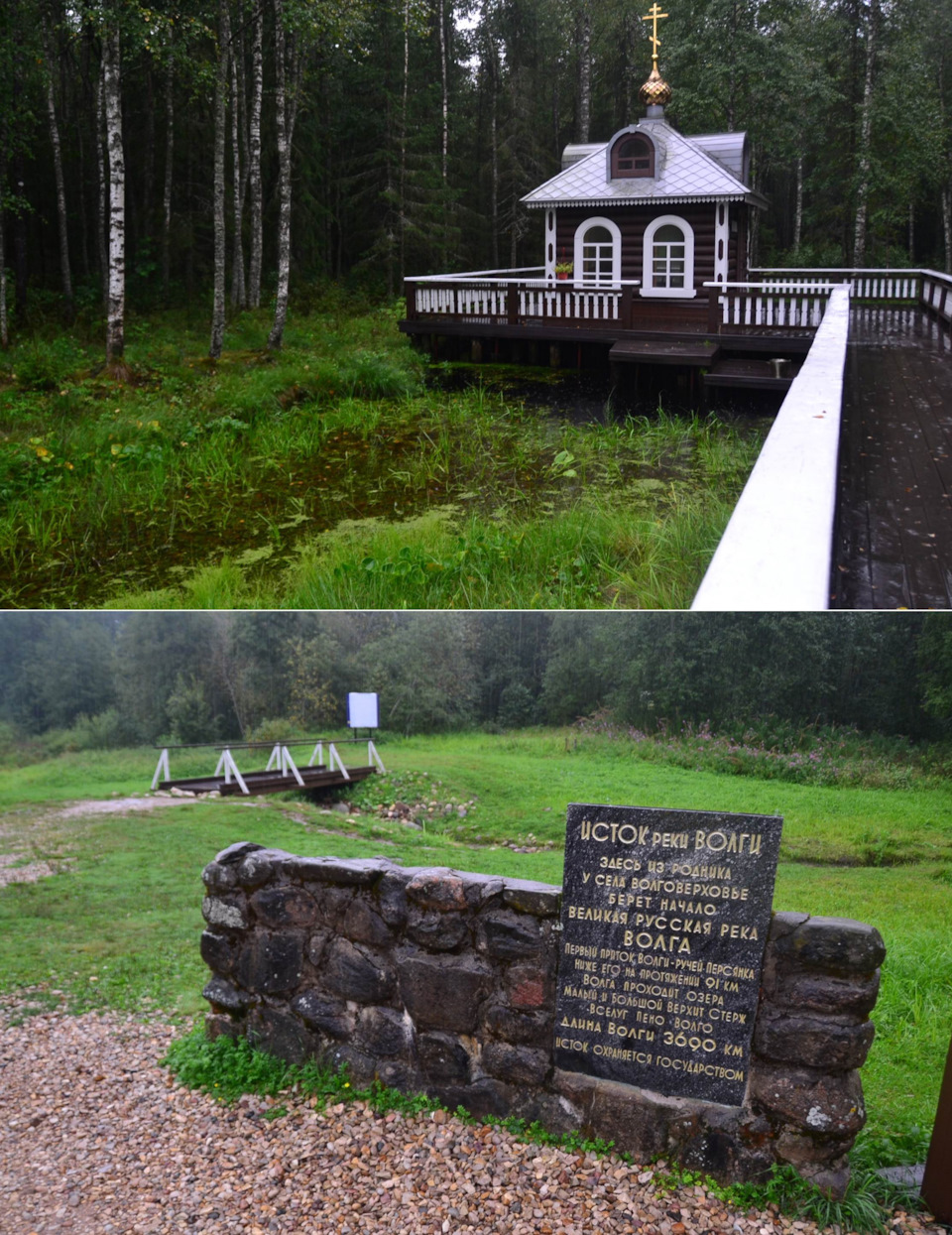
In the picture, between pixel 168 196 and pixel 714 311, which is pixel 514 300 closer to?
pixel 714 311

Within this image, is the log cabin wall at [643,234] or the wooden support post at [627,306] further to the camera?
the wooden support post at [627,306]

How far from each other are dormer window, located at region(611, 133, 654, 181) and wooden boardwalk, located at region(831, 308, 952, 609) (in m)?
2.30

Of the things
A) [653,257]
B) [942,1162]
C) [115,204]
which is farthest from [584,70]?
[942,1162]

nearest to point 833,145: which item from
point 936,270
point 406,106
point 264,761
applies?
point 406,106

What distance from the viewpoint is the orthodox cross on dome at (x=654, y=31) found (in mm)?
5469

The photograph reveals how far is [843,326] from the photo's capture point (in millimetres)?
7766

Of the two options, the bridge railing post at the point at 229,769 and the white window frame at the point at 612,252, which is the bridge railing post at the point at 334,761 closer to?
the bridge railing post at the point at 229,769

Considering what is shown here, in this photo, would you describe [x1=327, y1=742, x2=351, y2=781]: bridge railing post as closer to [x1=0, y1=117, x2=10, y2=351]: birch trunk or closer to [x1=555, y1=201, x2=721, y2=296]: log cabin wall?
[x1=555, y1=201, x2=721, y2=296]: log cabin wall

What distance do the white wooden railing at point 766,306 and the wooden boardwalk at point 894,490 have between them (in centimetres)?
146

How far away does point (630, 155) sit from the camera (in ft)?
23.5

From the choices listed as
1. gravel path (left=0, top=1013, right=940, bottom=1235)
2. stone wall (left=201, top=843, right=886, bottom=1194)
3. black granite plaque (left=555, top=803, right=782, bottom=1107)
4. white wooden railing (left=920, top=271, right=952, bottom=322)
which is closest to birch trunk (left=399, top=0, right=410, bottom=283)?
stone wall (left=201, top=843, right=886, bottom=1194)

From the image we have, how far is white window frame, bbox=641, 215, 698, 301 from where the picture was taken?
821cm

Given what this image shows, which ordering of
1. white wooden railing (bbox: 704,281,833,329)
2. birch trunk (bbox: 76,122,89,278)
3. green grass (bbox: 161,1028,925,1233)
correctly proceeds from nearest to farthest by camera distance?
green grass (bbox: 161,1028,925,1233) → white wooden railing (bbox: 704,281,833,329) → birch trunk (bbox: 76,122,89,278)

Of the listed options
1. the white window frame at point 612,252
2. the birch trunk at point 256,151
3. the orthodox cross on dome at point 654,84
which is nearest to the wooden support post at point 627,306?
the white window frame at point 612,252
